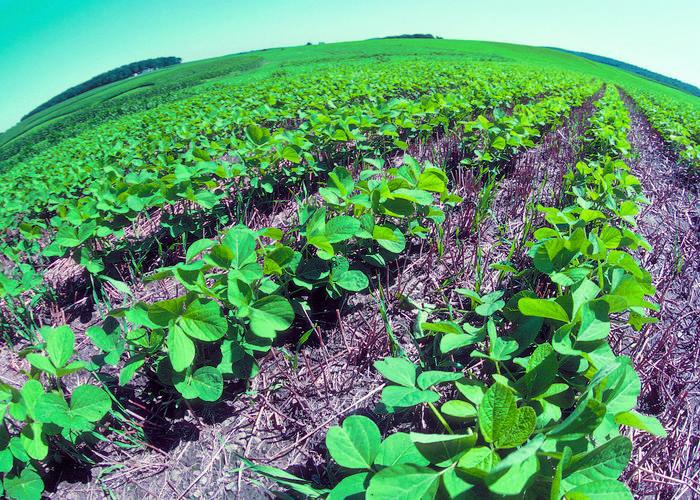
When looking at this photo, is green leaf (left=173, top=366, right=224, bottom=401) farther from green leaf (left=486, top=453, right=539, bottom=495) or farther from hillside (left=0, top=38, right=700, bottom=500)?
green leaf (left=486, top=453, right=539, bottom=495)

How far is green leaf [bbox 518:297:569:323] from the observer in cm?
100

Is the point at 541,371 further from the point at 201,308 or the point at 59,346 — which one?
the point at 59,346

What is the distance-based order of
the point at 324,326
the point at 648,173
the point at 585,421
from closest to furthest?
the point at 585,421, the point at 324,326, the point at 648,173

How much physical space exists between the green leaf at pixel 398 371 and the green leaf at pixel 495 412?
0.85ft

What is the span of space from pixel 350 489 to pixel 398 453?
15 cm

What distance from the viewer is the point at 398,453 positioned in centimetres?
87

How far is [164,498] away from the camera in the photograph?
3.59 feet

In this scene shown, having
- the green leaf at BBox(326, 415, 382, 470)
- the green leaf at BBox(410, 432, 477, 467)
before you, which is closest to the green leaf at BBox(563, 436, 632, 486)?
the green leaf at BBox(410, 432, 477, 467)

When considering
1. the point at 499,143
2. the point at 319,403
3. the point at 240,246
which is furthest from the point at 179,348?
the point at 499,143

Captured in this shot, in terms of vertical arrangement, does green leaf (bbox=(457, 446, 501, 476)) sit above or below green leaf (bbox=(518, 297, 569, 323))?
below

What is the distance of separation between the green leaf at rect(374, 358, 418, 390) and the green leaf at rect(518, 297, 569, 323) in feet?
1.36

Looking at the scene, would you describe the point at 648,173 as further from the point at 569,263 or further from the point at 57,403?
the point at 57,403

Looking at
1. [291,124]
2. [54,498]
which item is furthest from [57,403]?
[291,124]

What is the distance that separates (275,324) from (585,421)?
91 cm
